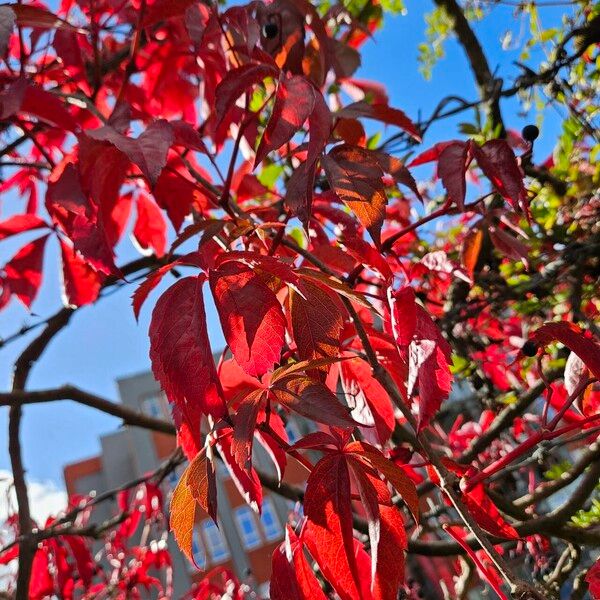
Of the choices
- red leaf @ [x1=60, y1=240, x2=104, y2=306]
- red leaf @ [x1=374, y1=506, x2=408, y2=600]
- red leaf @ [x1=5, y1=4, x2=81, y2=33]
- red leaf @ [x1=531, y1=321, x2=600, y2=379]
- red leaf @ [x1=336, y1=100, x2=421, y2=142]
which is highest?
red leaf @ [x1=5, y1=4, x2=81, y2=33]

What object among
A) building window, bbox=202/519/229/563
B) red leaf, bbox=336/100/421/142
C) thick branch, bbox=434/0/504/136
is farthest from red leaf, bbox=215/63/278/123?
building window, bbox=202/519/229/563

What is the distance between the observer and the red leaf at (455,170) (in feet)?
1.69

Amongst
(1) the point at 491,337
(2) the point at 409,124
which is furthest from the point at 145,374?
(2) the point at 409,124

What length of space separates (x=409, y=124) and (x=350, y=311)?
0.81ft

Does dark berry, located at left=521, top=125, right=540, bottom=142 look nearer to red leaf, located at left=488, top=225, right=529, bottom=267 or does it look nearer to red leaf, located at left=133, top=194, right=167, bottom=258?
red leaf, located at left=488, top=225, right=529, bottom=267

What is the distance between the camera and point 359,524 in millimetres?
839

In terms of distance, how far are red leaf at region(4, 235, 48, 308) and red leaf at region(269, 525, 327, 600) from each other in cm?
59

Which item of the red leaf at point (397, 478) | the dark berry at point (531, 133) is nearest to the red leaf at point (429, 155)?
the dark berry at point (531, 133)

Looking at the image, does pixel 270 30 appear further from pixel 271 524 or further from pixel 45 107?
pixel 271 524

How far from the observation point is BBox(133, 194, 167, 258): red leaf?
88 centimetres

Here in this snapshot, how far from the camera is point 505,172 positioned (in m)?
0.55

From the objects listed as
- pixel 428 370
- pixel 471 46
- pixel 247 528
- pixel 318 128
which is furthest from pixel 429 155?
pixel 247 528

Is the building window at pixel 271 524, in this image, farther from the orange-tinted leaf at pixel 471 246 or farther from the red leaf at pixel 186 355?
the red leaf at pixel 186 355

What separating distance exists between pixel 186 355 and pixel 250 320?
5 centimetres
